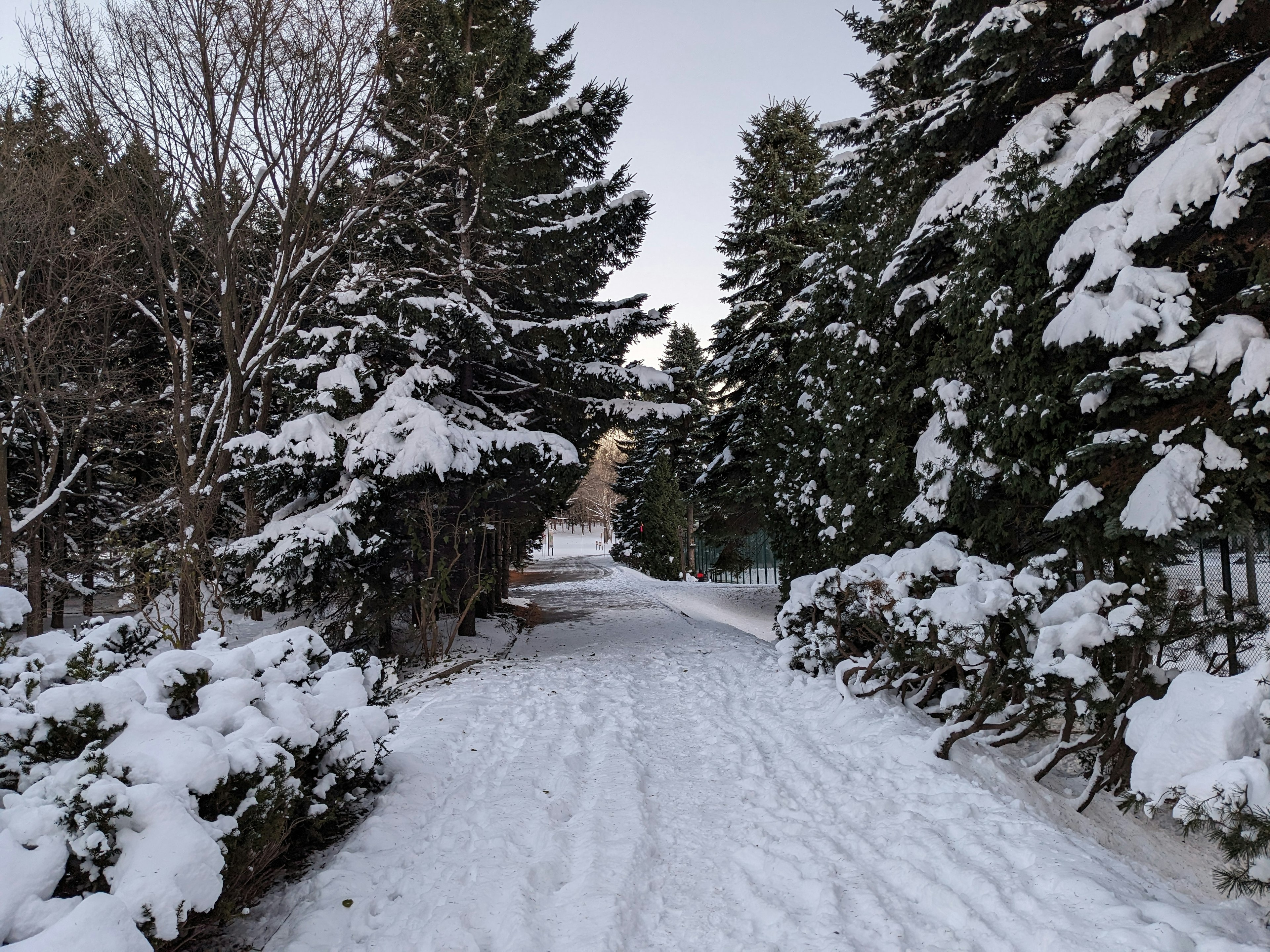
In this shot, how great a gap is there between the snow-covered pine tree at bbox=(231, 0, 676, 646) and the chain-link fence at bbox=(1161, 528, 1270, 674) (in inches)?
244

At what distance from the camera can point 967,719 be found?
4168 mm

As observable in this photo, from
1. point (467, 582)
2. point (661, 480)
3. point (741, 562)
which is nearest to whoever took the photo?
point (467, 582)

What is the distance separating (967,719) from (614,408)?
Answer: 731 centimetres

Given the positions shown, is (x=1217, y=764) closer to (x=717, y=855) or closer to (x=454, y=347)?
(x=717, y=855)

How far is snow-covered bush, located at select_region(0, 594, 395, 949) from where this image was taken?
77.1 inches

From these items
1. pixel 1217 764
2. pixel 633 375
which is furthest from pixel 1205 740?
pixel 633 375

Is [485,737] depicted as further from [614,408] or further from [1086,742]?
[614,408]

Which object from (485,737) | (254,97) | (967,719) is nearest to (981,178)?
(967,719)

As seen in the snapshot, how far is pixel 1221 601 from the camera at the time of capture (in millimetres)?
3588

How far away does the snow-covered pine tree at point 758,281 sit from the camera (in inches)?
487

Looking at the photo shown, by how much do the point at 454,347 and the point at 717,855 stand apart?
24.9ft

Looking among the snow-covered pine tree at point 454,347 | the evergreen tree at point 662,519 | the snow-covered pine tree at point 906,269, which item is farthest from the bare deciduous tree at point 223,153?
the evergreen tree at point 662,519

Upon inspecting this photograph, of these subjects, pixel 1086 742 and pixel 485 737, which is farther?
pixel 485 737

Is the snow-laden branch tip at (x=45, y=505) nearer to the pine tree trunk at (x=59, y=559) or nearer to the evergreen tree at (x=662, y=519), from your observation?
the pine tree trunk at (x=59, y=559)
